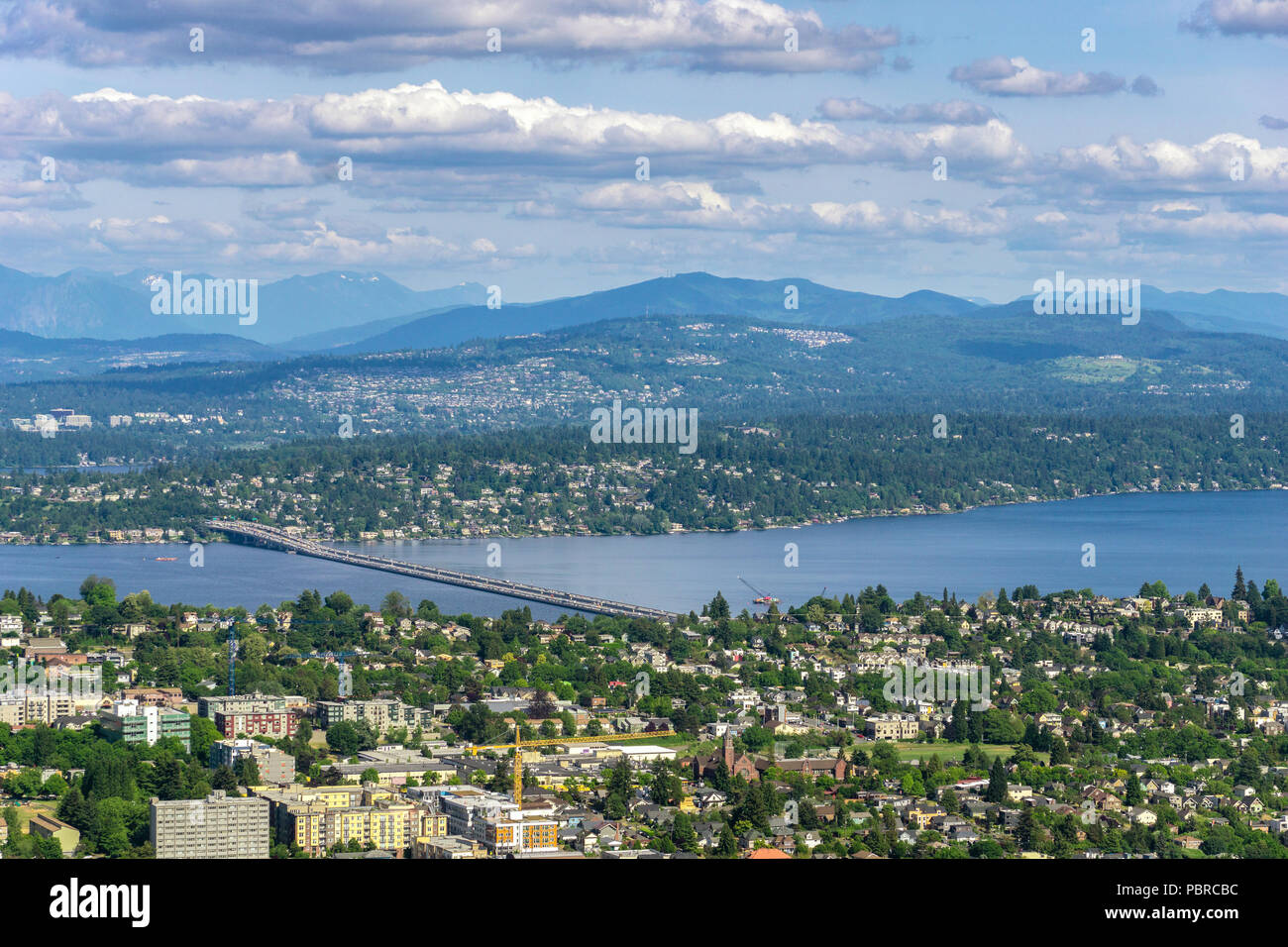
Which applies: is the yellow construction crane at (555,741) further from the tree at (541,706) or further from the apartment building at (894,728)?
the apartment building at (894,728)

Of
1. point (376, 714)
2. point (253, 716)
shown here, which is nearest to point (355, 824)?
point (253, 716)

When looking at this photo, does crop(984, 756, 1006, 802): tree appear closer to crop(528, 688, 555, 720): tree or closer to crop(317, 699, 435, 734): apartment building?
crop(528, 688, 555, 720): tree

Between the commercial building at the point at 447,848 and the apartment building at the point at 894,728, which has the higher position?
the commercial building at the point at 447,848

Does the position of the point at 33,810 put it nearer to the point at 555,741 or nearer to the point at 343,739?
the point at 343,739

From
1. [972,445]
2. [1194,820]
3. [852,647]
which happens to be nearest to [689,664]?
[852,647]

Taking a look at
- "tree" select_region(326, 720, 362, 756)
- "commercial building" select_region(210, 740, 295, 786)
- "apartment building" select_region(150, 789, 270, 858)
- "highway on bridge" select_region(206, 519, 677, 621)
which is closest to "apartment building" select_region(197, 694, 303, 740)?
"tree" select_region(326, 720, 362, 756)

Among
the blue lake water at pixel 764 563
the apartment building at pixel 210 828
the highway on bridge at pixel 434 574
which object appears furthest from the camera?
the blue lake water at pixel 764 563

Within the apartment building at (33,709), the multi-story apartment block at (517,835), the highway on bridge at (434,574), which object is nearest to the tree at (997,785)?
the multi-story apartment block at (517,835)
